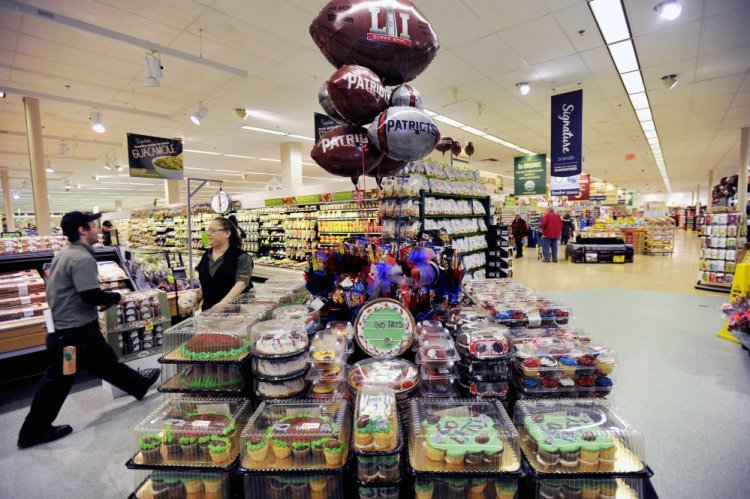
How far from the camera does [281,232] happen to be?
9891 millimetres

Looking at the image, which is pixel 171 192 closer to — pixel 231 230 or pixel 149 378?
pixel 149 378

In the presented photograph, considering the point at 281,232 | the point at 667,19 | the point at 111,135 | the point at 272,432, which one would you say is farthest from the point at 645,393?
the point at 111,135

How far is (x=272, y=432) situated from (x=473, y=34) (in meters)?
5.43

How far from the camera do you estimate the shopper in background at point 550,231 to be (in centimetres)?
1159

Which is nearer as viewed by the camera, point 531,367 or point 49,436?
point 531,367

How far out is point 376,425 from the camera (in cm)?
130

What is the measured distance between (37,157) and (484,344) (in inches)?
367

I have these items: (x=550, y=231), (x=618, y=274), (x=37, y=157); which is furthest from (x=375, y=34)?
(x=550, y=231)

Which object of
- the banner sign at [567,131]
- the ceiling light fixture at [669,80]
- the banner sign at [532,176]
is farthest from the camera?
the banner sign at [532,176]

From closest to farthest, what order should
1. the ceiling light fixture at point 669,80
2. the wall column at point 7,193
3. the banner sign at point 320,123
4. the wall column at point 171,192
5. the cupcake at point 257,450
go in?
1. the cupcake at point 257,450
2. the ceiling light fixture at point 669,80
3. the banner sign at point 320,123
4. the wall column at point 171,192
5. the wall column at point 7,193

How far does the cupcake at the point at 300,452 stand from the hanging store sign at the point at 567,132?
24.6 ft

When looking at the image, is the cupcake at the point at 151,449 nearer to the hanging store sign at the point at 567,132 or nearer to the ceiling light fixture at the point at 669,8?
the ceiling light fixture at the point at 669,8

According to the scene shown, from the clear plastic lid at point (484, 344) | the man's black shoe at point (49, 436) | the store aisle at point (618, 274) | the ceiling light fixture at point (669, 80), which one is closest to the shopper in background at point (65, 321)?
the man's black shoe at point (49, 436)

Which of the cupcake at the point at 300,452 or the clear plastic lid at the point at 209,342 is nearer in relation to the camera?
the cupcake at the point at 300,452
